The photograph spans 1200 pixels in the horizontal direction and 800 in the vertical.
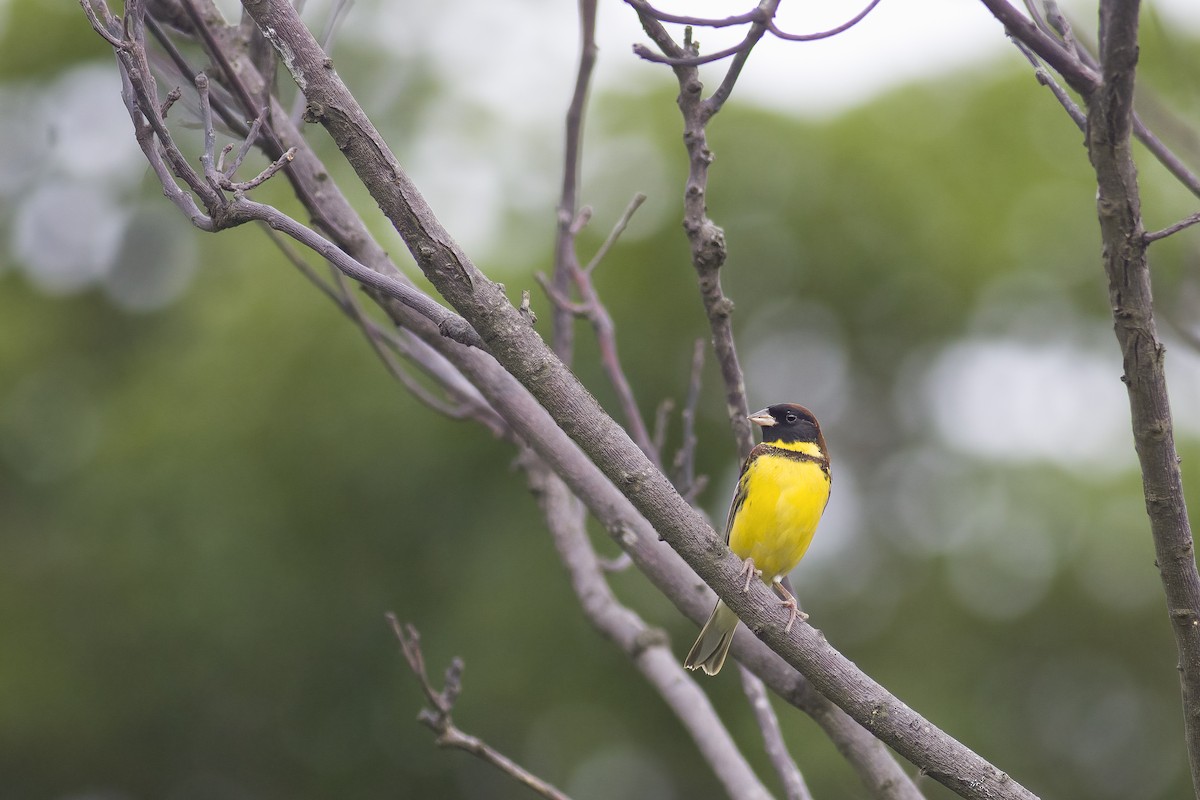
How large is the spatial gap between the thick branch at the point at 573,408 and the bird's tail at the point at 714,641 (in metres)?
0.88

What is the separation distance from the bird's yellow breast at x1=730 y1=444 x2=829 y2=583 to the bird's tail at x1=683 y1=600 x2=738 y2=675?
46cm

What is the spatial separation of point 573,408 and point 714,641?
5.18 feet

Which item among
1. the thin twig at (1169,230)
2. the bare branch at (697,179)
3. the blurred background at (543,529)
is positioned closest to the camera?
the thin twig at (1169,230)

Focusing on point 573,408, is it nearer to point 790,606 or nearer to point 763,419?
point 790,606

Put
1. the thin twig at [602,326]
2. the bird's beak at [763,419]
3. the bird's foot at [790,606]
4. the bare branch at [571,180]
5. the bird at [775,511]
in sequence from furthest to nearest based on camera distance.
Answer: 1. the bird's beak at [763,419]
2. the bird at [775,511]
3. the thin twig at [602,326]
4. the bare branch at [571,180]
5. the bird's foot at [790,606]

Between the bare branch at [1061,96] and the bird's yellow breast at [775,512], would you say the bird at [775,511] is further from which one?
the bare branch at [1061,96]

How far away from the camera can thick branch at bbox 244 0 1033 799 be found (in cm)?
202

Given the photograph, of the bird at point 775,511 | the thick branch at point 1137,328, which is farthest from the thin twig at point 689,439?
the thick branch at point 1137,328

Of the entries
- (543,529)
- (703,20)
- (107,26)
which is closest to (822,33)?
(703,20)

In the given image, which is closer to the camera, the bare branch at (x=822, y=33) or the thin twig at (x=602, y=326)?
the bare branch at (x=822, y=33)

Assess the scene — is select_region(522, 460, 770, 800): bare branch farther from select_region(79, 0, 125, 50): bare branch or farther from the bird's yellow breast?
select_region(79, 0, 125, 50): bare branch

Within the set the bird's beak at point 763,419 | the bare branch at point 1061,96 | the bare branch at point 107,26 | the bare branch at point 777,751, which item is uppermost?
the bird's beak at point 763,419

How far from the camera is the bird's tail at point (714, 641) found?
3.27 metres

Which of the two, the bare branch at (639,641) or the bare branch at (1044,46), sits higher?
the bare branch at (1044,46)
